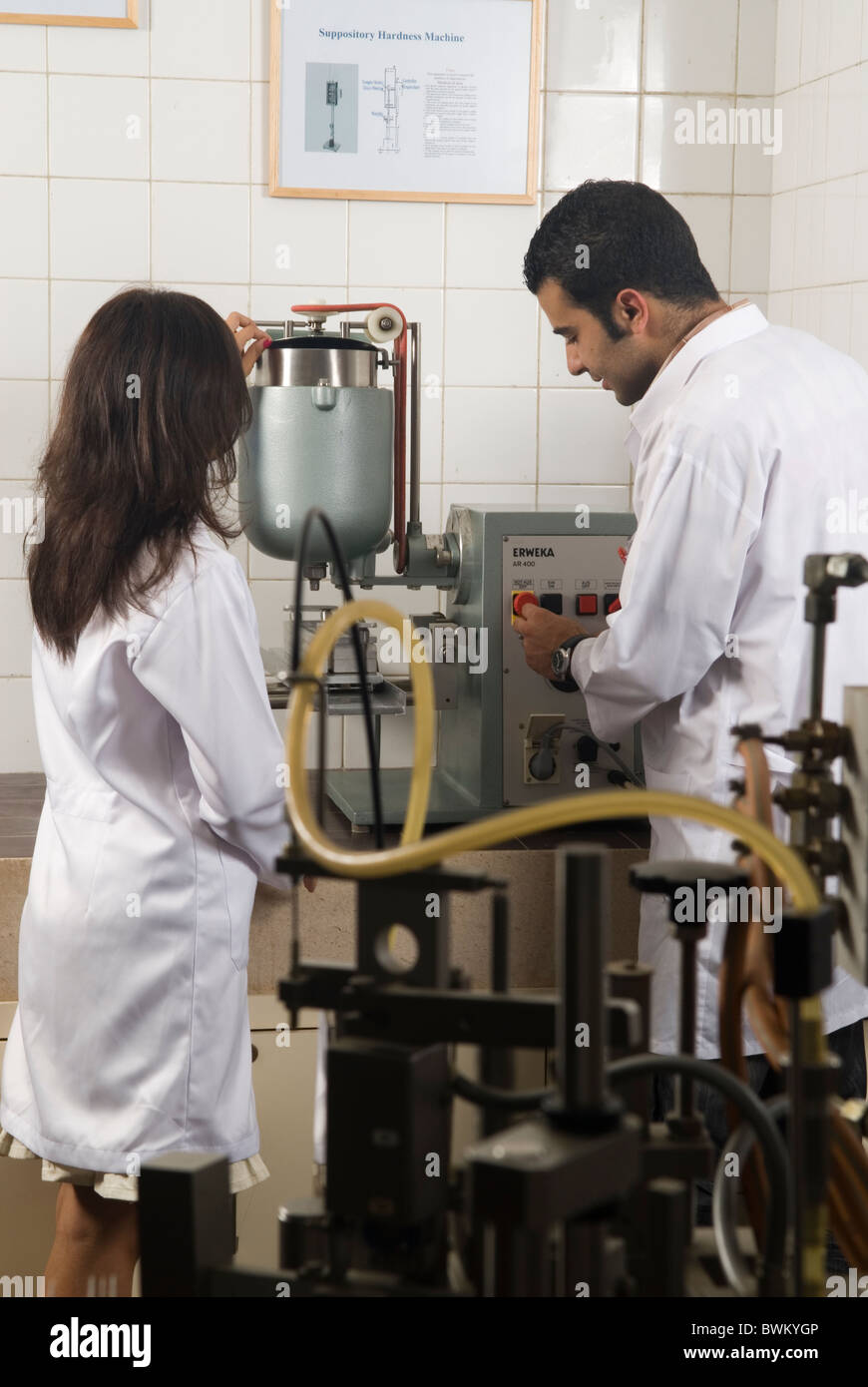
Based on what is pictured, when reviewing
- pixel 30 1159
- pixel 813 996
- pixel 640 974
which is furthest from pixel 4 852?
pixel 813 996

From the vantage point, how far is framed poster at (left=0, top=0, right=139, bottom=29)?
7.34 feet

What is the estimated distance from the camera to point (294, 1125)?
1896 mm

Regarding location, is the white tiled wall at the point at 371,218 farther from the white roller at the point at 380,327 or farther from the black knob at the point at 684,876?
the black knob at the point at 684,876

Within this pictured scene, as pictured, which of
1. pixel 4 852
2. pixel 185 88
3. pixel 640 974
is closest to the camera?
pixel 640 974

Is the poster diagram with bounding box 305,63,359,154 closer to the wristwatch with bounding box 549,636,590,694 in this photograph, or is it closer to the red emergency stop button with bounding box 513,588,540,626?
the red emergency stop button with bounding box 513,588,540,626

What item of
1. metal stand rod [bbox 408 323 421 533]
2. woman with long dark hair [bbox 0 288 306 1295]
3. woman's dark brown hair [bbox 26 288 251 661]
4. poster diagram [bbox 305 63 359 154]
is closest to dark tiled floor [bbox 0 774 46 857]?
woman with long dark hair [bbox 0 288 306 1295]

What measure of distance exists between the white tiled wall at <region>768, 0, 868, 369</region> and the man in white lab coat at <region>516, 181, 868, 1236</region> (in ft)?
2.09

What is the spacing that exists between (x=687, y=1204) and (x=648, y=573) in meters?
0.97

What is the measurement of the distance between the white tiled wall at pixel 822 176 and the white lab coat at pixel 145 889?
1295mm

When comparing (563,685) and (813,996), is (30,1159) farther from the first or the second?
(813,996)

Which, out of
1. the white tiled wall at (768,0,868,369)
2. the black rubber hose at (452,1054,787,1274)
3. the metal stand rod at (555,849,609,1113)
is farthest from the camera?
the white tiled wall at (768,0,868,369)

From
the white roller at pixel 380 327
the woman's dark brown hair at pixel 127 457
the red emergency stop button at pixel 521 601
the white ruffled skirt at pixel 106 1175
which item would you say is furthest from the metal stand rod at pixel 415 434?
the white ruffled skirt at pixel 106 1175

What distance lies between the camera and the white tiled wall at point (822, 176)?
2156 millimetres

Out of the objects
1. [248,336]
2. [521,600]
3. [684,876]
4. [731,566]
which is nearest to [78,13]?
[248,336]
